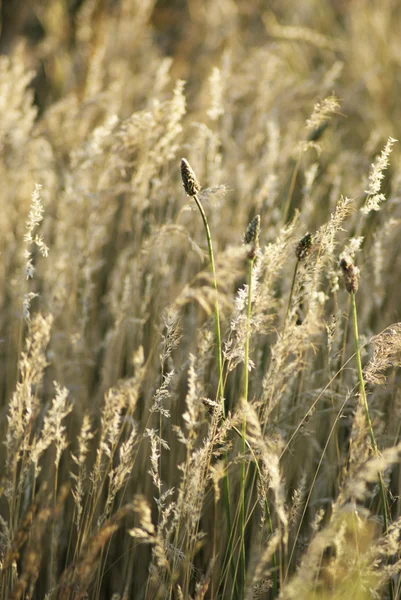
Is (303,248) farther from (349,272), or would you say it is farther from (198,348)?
(198,348)

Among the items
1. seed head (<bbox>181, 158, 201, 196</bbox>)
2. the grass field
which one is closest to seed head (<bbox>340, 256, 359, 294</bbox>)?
the grass field

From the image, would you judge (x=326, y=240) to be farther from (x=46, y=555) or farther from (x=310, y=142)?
(x=46, y=555)

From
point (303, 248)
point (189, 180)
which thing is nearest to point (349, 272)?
point (303, 248)

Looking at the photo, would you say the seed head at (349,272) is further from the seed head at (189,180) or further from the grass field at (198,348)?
the seed head at (189,180)

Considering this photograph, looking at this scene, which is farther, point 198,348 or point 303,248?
point 198,348

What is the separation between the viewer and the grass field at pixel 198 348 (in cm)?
114

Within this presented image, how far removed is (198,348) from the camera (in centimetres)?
144

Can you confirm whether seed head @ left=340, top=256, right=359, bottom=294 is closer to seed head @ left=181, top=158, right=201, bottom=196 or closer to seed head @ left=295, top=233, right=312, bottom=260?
seed head @ left=295, top=233, right=312, bottom=260

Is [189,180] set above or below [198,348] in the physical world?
above

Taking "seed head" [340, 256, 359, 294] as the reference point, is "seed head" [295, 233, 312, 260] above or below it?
above

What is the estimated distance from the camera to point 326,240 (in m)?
1.19

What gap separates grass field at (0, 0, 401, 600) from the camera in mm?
1144

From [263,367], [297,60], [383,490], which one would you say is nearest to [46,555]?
[263,367]

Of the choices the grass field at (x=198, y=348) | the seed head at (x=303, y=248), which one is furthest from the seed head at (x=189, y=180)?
the seed head at (x=303, y=248)
